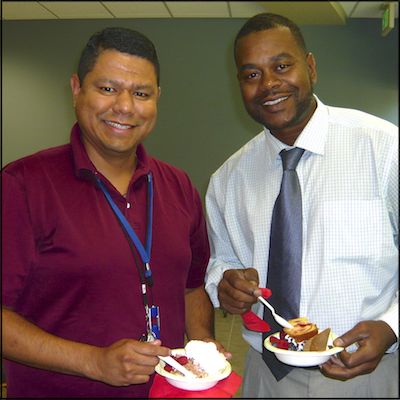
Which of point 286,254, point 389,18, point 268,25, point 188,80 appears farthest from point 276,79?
point 188,80

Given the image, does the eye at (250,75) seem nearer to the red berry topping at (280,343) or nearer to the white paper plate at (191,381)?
the red berry topping at (280,343)

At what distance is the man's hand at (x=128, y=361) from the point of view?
1181 mm

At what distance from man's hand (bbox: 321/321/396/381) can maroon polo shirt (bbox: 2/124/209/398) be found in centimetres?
50

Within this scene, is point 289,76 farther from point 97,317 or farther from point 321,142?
point 97,317

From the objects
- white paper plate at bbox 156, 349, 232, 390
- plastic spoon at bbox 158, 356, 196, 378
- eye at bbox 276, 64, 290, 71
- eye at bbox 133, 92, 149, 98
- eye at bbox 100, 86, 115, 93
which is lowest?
white paper plate at bbox 156, 349, 232, 390

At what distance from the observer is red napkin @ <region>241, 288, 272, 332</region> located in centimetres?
146

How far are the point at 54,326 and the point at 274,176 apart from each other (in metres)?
0.82

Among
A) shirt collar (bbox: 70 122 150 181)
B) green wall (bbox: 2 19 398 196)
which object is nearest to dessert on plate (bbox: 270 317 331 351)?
shirt collar (bbox: 70 122 150 181)

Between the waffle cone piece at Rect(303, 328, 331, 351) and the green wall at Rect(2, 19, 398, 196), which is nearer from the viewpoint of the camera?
the waffle cone piece at Rect(303, 328, 331, 351)

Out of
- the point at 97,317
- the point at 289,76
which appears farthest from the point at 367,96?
the point at 97,317

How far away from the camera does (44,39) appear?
19.3 feet

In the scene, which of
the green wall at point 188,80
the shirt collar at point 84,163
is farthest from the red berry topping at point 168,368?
the green wall at point 188,80

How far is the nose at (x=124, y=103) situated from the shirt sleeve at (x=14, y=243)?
0.36 meters

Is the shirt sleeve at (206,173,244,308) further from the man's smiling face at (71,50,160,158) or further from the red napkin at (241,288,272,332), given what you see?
the man's smiling face at (71,50,160,158)
